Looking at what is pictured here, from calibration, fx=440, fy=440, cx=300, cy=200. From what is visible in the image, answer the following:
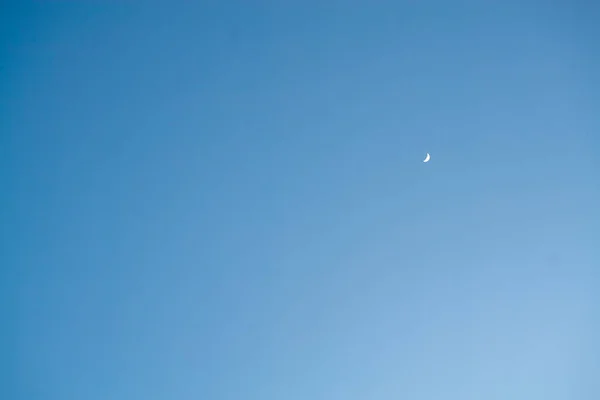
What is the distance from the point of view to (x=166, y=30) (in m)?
1.53

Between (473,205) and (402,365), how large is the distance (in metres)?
0.62

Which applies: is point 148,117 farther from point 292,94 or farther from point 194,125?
point 292,94

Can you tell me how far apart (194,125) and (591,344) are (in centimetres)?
158

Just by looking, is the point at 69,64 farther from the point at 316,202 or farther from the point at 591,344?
the point at 591,344

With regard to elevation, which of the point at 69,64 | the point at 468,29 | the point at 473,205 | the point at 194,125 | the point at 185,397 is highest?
the point at 69,64

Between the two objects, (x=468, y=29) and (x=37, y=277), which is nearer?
(x=37, y=277)

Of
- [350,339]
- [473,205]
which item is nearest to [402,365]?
[350,339]

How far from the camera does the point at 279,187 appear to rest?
5.07ft

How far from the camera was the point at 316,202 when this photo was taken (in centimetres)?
155

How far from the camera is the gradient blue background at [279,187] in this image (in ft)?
4.84

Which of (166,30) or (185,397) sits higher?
(166,30)

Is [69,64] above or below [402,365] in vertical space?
above

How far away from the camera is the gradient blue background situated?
1476 millimetres

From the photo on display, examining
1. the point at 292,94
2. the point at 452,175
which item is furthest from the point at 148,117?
the point at 452,175
